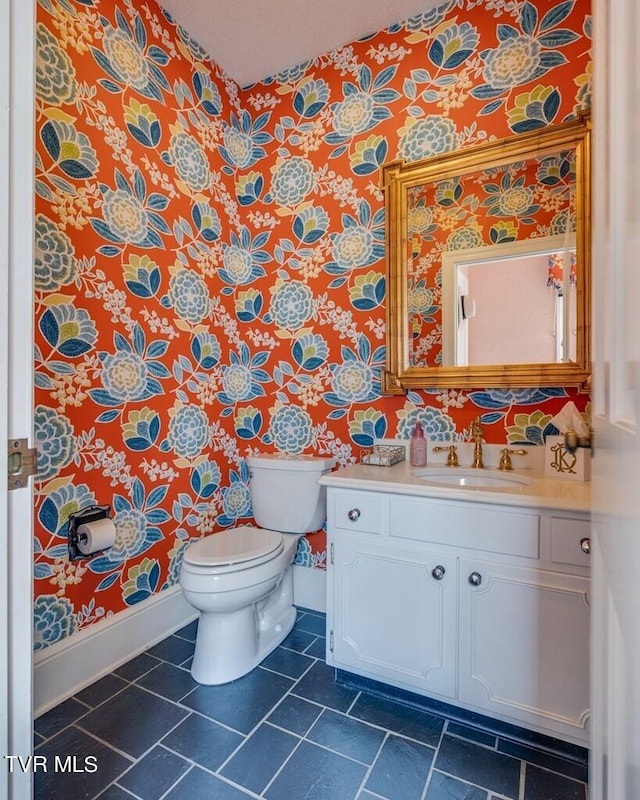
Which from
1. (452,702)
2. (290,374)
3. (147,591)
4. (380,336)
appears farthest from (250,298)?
(452,702)

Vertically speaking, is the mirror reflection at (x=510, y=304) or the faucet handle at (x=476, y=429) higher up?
the mirror reflection at (x=510, y=304)

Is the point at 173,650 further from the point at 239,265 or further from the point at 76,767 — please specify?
the point at 239,265

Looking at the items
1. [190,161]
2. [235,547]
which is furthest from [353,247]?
[235,547]

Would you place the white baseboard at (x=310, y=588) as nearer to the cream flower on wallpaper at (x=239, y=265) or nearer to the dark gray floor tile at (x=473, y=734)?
the dark gray floor tile at (x=473, y=734)

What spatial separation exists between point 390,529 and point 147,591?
1.13 metres

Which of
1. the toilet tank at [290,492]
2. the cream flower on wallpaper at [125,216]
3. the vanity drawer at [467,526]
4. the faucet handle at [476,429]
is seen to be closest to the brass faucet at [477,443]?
the faucet handle at [476,429]

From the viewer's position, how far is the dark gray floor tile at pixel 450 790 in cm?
115

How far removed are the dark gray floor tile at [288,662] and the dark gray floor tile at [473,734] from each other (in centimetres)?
58

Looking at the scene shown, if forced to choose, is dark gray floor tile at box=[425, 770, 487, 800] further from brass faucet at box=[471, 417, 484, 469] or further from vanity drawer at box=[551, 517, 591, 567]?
brass faucet at box=[471, 417, 484, 469]

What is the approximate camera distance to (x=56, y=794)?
1.16 meters

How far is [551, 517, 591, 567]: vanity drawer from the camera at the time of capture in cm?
119

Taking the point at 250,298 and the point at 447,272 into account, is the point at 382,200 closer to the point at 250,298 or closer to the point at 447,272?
the point at 447,272

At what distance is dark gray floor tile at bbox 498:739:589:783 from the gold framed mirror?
1.20 meters

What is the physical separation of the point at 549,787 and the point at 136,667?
1469 millimetres
